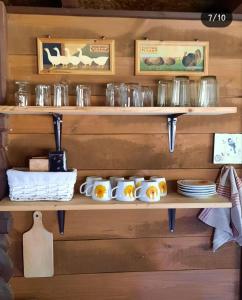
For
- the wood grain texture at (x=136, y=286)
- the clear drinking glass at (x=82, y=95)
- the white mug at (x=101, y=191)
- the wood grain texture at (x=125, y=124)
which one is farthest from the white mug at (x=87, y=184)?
the wood grain texture at (x=136, y=286)

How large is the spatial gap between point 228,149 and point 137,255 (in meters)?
0.62

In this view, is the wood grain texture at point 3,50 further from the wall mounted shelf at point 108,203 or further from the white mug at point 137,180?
the white mug at point 137,180

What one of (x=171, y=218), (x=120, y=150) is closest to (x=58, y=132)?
(x=120, y=150)

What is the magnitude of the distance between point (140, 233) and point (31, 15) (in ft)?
3.39

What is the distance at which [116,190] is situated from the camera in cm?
133

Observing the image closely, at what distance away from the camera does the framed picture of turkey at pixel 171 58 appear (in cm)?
143

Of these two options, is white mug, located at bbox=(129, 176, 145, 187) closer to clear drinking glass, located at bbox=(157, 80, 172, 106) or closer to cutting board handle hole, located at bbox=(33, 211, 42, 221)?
clear drinking glass, located at bbox=(157, 80, 172, 106)

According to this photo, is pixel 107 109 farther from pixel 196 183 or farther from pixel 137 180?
pixel 196 183

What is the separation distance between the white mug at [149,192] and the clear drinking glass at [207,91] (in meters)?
0.37

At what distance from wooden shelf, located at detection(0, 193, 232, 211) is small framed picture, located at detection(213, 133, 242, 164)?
22 centimetres

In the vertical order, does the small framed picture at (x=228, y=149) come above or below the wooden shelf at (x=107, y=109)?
below

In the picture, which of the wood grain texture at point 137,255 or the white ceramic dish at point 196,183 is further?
the wood grain texture at point 137,255

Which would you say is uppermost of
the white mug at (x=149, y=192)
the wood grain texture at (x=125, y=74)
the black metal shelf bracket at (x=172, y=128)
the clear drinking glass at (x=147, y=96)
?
the wood grain texture at (x=125, y=74)

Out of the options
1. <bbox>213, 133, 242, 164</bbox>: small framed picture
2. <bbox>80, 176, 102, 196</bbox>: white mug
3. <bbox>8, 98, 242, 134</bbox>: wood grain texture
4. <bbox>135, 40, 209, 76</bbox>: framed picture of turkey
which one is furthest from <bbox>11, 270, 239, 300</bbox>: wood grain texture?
<bbox>135, 40, 209, 76</bbox>: framed picture of turkey
